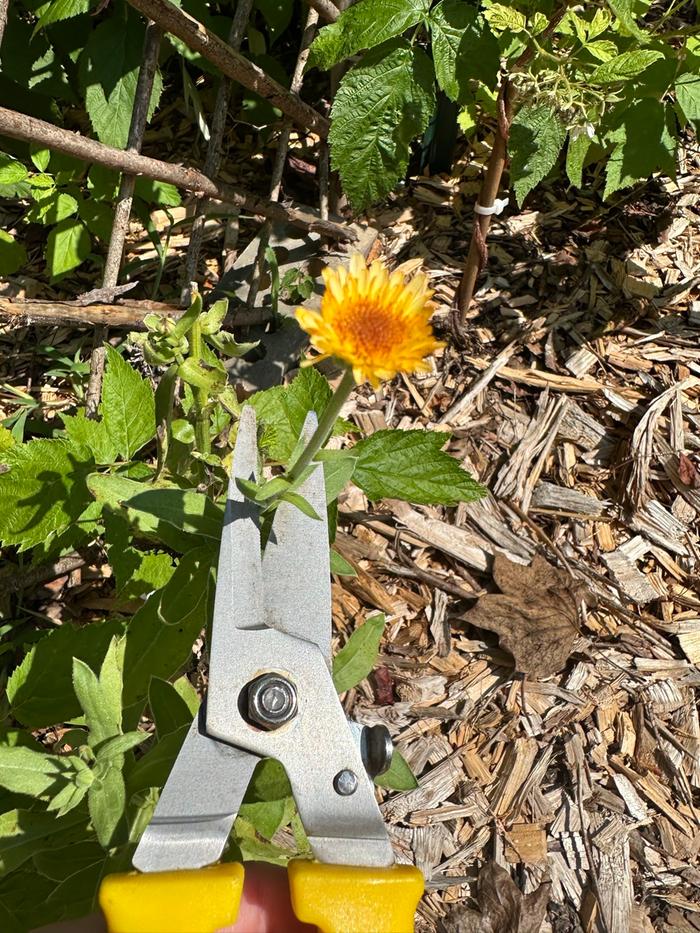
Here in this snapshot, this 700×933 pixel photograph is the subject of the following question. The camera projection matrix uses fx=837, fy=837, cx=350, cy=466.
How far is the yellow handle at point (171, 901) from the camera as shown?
1059mm

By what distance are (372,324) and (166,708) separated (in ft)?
2.35

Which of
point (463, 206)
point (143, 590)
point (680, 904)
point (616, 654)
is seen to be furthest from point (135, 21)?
point (680, 904)

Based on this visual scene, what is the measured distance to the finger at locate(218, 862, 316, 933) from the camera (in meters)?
1.22

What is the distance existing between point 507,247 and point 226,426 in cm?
118

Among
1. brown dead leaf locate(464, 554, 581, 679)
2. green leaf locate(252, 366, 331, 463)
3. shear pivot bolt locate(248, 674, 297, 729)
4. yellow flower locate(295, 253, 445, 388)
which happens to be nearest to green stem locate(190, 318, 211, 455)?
green leaf locate(252, 366, 331, 463)

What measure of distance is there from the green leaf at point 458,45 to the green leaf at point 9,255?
4.28 ft

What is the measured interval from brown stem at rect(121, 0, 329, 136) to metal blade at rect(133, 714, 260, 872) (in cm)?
145

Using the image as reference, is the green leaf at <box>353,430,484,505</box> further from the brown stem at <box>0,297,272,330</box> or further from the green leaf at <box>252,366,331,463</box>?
the brown stem at <box>0,297,272,330</box>

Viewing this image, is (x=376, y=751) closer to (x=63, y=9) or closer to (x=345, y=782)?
(x=345, y=782)

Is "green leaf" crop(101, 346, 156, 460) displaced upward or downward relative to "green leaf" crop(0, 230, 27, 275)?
downward

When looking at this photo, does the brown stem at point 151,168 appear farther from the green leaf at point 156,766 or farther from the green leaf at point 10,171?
the green leaf at point 156,766

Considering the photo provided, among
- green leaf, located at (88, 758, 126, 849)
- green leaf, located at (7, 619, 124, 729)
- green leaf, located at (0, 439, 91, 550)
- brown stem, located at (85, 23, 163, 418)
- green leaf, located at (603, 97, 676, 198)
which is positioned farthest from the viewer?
green leaf, located at (603, 97, 676, 198)

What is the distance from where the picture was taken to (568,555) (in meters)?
2.15

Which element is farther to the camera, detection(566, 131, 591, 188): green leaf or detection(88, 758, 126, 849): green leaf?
detection(566, 131, 591, 188): green leaf
